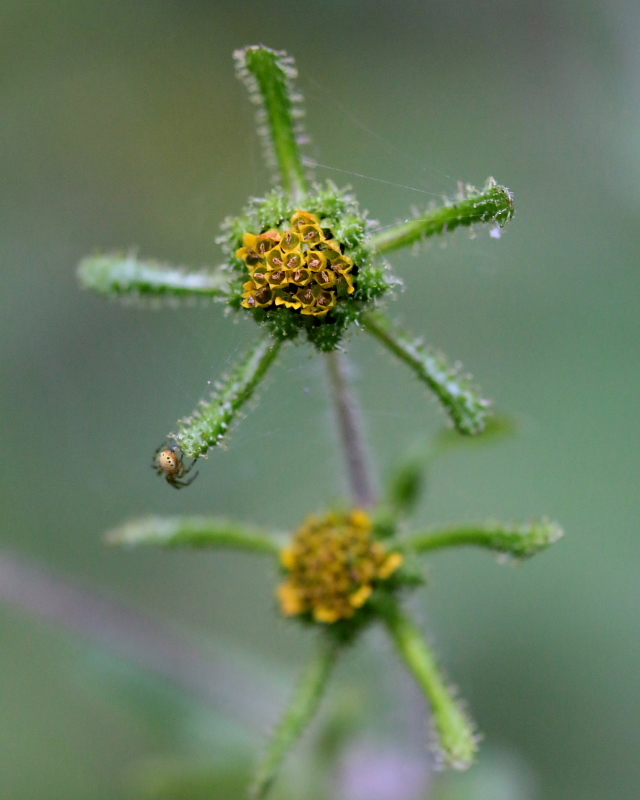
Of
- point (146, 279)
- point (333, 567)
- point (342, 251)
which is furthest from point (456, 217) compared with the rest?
point (333, 567)

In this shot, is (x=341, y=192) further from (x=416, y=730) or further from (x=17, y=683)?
(x=17, y=683)

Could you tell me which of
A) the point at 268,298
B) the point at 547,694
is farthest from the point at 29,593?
the point at 547,694

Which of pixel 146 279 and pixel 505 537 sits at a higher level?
pixel 146 279

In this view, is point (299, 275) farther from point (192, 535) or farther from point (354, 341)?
point (354, 341)

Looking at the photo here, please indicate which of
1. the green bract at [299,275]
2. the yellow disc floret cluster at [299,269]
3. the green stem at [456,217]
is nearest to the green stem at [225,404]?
the green bract at [299,275]

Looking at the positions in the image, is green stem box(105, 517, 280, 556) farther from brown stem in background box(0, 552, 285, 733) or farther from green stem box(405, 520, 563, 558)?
brown stem in background box(0, 552, 285, 733)

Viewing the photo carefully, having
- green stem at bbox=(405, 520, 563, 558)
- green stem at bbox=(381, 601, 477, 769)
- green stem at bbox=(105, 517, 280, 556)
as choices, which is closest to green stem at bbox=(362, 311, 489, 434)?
green stem at bbox=(405, 520, 563, 558)

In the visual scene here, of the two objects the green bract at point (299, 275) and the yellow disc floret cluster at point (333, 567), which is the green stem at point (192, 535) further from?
the green bract at point (299, 275)
